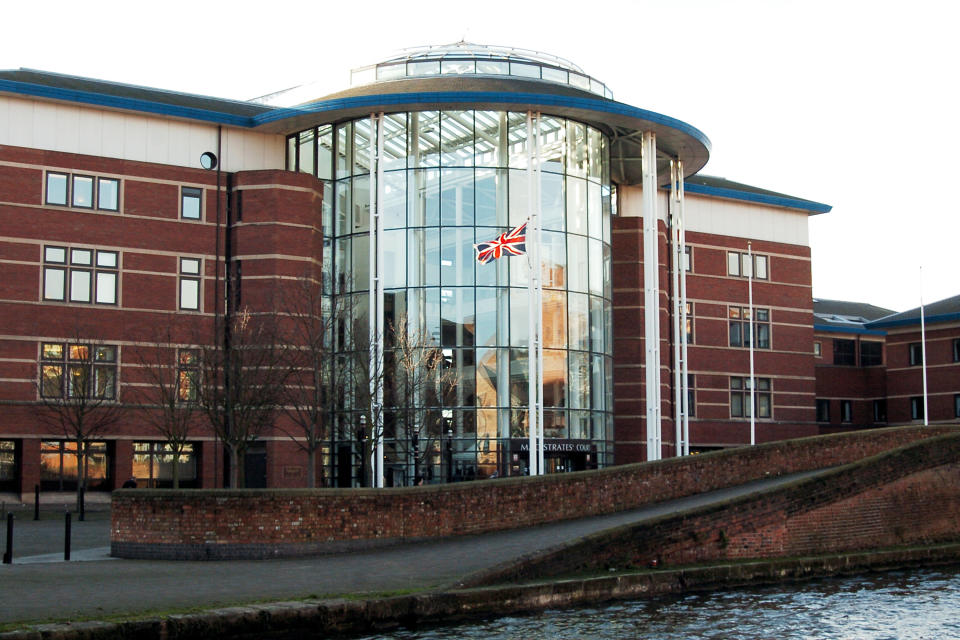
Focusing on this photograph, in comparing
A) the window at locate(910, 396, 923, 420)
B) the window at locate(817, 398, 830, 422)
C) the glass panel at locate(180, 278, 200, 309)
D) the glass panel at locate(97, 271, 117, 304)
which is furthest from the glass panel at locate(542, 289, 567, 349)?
the window at locate(910, 396, 923, 420)

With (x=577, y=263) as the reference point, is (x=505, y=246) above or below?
above

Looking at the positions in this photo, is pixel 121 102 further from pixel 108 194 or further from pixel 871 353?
pixel 871 353

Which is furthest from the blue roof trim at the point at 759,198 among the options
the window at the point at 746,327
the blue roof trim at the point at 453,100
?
the blue roof trim at the point at 453,100

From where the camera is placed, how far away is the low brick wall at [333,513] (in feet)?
68.1

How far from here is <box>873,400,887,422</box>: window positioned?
6259 cm

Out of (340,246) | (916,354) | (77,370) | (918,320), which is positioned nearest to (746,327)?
(918,320)

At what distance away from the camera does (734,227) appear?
53.6 m

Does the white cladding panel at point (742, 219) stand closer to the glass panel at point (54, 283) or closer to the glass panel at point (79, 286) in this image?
the glass panel at point (79, 286)

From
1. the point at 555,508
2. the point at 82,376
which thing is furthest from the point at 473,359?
the point at 555,508

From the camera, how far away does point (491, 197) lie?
41.0 metres

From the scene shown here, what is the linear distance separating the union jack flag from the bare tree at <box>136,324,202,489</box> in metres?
9.57

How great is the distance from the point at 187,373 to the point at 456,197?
11.2 meters

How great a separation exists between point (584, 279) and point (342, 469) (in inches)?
414

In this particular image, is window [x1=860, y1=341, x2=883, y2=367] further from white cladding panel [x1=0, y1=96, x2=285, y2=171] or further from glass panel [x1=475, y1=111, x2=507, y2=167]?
white cladding panel [x1=0, y1=96, x2=285, y2=171]
